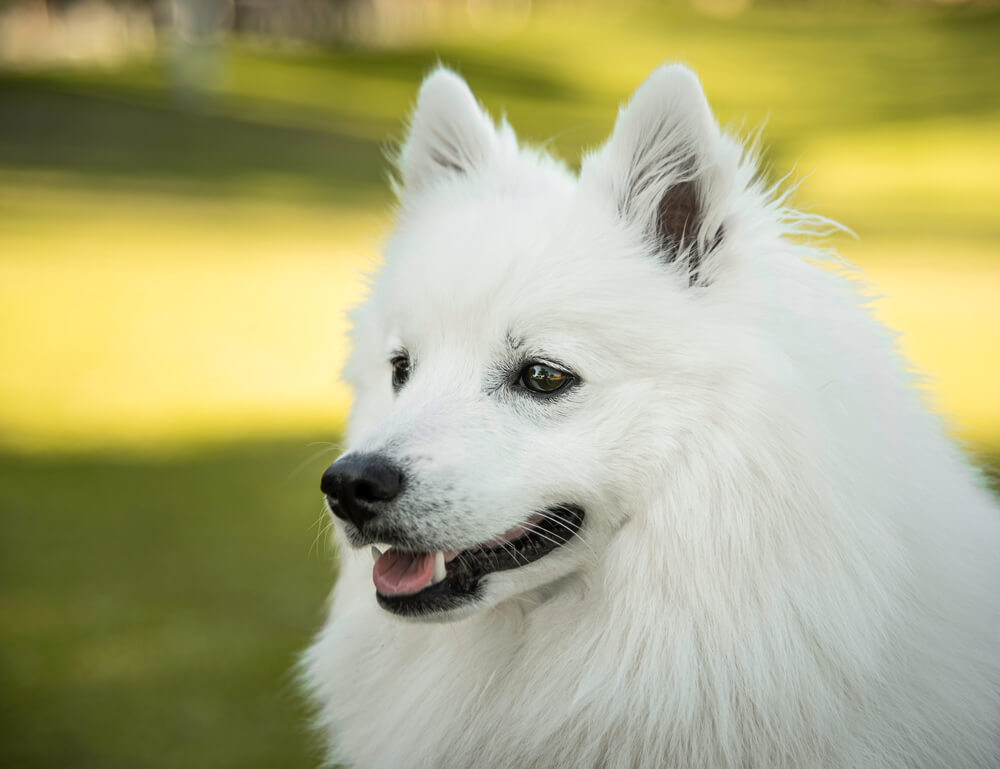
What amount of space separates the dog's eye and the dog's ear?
0.70 metres

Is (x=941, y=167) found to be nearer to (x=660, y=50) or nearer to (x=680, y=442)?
(x=660, y=50)

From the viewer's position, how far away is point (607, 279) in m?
2.41

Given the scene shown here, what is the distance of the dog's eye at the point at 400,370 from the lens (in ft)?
8.80

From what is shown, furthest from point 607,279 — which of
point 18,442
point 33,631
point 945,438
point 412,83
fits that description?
point 412,83

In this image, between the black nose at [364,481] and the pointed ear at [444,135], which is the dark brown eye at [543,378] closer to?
the black nose at [364,481]

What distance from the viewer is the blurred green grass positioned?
4.21m

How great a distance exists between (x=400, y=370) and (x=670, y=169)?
927mm

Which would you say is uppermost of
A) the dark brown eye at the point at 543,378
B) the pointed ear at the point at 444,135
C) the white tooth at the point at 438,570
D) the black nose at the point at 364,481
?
the pointed ear at the point at 444,135

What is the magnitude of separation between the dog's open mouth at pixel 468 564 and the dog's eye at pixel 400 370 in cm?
56

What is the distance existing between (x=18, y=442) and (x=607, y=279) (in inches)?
225

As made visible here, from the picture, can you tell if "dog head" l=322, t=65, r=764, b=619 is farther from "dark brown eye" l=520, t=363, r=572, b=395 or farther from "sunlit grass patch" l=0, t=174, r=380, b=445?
"sunlit grass patch" l=0, t=174, r=380, b=445

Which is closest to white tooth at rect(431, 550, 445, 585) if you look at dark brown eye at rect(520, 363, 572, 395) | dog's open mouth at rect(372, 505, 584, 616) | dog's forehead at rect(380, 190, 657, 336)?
dog's open mouth at rect(372, 505, 584, 616)

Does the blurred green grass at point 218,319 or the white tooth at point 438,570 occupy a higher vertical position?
the white tooth at point 438,570

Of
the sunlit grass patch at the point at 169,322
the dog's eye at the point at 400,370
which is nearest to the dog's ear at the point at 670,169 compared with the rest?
the dog's eye at the point at 400,370
